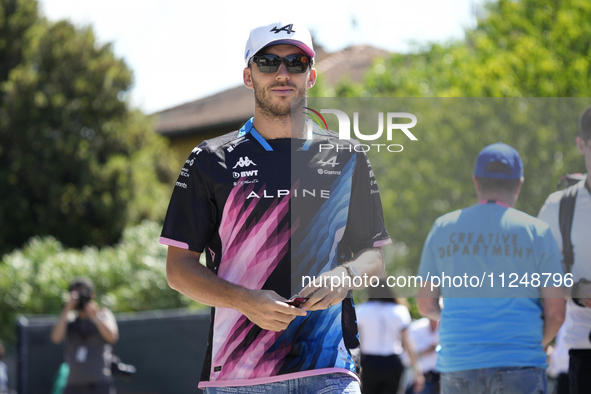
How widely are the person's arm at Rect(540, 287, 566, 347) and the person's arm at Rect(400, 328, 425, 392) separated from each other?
4453 millimetres

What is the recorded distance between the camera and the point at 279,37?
2840 mm

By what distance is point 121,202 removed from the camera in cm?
2364

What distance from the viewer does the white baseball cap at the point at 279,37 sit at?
112 inches

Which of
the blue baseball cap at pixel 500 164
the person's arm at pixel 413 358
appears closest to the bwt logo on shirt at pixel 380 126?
the blue baseball cap at pixel 500 164

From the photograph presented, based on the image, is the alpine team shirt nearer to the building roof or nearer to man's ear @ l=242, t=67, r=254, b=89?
man's ear @ l=242, t=67, r=254, b=89

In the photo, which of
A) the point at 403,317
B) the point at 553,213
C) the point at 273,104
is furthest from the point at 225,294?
the point at 403,317

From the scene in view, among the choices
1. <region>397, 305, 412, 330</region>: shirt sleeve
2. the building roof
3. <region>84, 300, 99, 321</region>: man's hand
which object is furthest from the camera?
the building roof

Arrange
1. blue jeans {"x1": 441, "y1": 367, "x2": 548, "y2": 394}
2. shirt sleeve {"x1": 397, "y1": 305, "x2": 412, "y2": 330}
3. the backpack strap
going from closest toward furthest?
blue jeans {"x1": 441, "y1": 367, "x2": 548, "y2": 394}, the backpack strap, shirt sleeve {"x1": 397, "y1": 305, "x2": 412, "y2": 330}

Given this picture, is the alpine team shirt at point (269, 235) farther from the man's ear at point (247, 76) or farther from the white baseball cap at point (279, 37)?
the white baseball cap at point (279, 37)

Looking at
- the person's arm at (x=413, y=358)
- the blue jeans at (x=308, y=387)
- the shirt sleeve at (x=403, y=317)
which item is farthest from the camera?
the person's arm at (x=413, y=358)

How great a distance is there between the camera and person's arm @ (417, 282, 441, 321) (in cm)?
384

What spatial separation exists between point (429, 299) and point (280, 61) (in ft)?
5.59

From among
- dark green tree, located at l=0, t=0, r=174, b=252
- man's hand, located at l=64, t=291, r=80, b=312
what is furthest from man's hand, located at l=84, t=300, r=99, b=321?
dark green tree, located at l=0, t=0, r=174, b=252

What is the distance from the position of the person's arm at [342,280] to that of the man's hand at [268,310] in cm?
7
